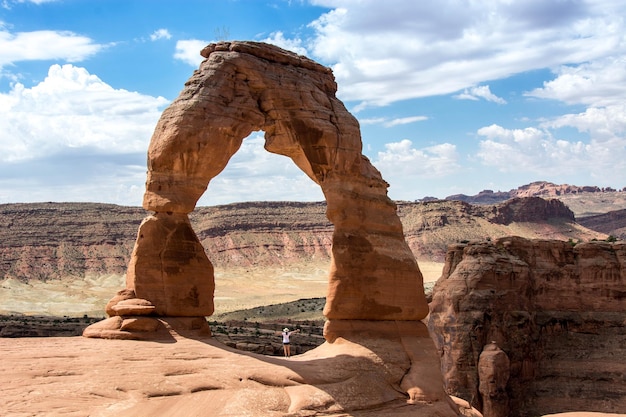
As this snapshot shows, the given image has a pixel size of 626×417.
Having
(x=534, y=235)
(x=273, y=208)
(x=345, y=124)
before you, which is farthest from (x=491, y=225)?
(x=345, y=124)

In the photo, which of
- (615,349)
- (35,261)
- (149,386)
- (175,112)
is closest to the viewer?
(149,386)

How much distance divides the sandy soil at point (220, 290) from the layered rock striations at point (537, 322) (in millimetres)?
39654

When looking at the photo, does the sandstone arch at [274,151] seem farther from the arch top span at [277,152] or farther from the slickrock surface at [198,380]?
the slickrock surface at [198,380]

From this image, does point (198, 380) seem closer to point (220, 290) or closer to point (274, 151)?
point (274, 151)

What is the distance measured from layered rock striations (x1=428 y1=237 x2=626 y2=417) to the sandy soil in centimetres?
3965

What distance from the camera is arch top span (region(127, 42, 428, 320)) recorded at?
56.7 feet

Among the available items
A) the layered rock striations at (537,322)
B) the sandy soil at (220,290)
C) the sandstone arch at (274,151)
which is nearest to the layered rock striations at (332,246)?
the sandstone arch at (274,151)

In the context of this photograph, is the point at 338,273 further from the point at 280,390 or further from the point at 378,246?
the point at 280,390

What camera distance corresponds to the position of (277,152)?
798 inches

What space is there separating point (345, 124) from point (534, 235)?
11636cm

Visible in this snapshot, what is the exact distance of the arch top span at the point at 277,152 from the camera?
17.3 m

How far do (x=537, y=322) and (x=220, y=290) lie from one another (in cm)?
6044

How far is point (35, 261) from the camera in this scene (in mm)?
96875

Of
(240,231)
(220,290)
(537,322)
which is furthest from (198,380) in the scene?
(240,231)
